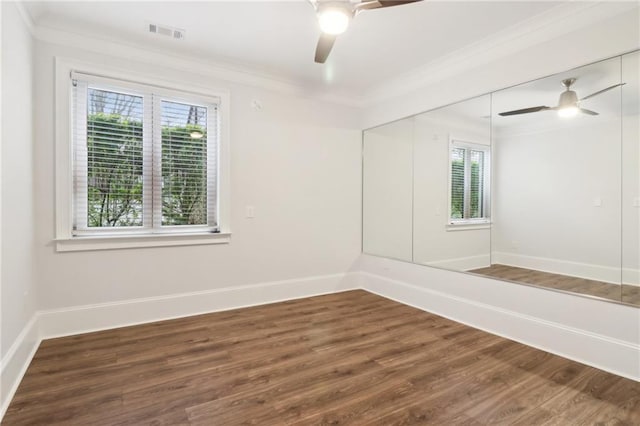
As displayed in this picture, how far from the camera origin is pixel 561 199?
108 inches

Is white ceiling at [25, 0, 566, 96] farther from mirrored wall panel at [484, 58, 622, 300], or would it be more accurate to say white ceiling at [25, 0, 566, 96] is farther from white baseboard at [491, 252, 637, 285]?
white baseboard at [491, 252, 637, 285]

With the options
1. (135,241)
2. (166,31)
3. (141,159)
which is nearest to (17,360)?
(135,241)

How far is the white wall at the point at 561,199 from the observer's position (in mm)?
2449

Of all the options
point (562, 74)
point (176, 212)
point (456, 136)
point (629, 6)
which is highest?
point (629, 6)

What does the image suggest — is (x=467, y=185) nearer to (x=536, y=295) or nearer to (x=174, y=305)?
(x=536, y=295)

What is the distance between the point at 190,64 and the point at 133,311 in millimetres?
2592

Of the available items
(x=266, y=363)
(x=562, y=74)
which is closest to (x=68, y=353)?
(x=266, y=363)

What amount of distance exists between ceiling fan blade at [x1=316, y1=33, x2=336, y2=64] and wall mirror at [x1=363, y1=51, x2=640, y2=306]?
1701 mm

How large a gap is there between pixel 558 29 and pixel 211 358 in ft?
12.5

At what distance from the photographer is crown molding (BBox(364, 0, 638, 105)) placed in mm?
2406

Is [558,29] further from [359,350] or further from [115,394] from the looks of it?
[115,394]

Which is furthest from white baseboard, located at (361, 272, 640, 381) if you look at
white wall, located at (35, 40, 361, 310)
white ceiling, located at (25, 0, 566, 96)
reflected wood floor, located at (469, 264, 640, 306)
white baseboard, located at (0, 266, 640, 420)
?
white ceiling, located at (25, 0, 566, 96)

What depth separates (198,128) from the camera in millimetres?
3564

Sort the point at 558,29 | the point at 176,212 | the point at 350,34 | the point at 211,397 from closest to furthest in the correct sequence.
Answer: the point at 211,397 → the point at 558,29 → the point at 350,34 → the point at 176,212
